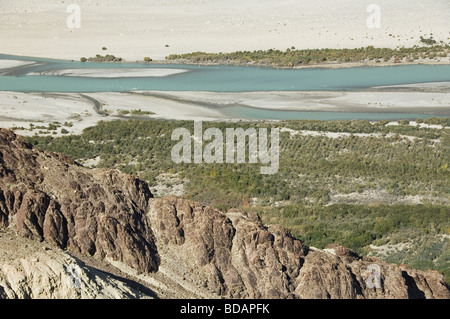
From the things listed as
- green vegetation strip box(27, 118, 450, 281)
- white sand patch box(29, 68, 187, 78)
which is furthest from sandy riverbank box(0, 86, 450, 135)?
white sand patch box(29, 68, 187, 78)

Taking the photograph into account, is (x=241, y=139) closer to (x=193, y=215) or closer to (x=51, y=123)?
(x=51, y=123)

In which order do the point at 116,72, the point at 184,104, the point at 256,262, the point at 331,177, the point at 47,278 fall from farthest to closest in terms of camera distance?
1. the point at 116,72
2. the point at 184,104
3. the point at 331,177
4. the point at 256,262
5. the point at 47,278

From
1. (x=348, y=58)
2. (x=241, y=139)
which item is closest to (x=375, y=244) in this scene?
(x=241, y=139)

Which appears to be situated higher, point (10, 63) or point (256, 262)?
point (10, 63)

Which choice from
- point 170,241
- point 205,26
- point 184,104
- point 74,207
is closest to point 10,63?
point 184,104

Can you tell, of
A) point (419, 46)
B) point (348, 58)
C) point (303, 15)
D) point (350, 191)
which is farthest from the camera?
point (303, 15)

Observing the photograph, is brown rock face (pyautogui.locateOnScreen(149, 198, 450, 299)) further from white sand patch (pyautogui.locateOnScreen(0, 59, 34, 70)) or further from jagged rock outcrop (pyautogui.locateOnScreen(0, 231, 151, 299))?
white sand patch (pyautogui.locateOnScreen(0, 59, 34, 70))

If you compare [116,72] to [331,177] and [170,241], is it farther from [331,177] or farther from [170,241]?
[170,241]

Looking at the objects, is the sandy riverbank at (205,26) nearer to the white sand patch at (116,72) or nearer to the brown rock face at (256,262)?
the white sand patch at (116,72)

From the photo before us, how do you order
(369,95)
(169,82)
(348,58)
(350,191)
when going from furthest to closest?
(348,58) → (169,82) → (369,95) → (350,191)
